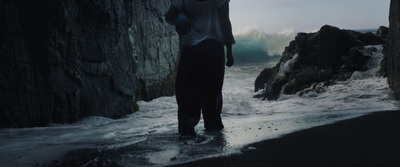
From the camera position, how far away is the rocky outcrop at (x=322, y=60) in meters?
8.24

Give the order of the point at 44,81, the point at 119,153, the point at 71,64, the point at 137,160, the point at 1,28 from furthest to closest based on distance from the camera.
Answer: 1. the point at 71,64
2. the point at 44,81
3. the point at 1,28
4. the point at 119,153
5. the point at 137,160

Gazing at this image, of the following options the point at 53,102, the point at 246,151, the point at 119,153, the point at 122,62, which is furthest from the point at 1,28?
the point at 246,151

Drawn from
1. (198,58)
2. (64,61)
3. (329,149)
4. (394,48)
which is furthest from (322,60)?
(329,149)

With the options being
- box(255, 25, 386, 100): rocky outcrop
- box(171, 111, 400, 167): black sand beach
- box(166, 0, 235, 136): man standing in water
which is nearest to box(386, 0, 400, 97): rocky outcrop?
box(255, 25, 386, 100): rocky outcrop

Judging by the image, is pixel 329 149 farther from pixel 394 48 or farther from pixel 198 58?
pixel 394 48

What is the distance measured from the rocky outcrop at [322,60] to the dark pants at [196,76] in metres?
4.88

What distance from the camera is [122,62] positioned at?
733 cm

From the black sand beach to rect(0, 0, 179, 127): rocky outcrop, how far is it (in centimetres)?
399

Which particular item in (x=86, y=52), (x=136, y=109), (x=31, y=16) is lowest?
(x=136, y=109)

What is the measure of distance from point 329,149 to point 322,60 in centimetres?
667

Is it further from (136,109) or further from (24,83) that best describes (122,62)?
(24,83)

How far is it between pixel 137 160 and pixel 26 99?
11.8 feet

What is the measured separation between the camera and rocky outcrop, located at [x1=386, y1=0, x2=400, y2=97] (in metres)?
5.66

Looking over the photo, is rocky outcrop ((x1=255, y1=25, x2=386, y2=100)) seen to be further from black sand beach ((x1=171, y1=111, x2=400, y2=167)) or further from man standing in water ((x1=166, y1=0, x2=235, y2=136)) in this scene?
black sand beach ((x1=171, y1=111, x2=400, y2=167))
